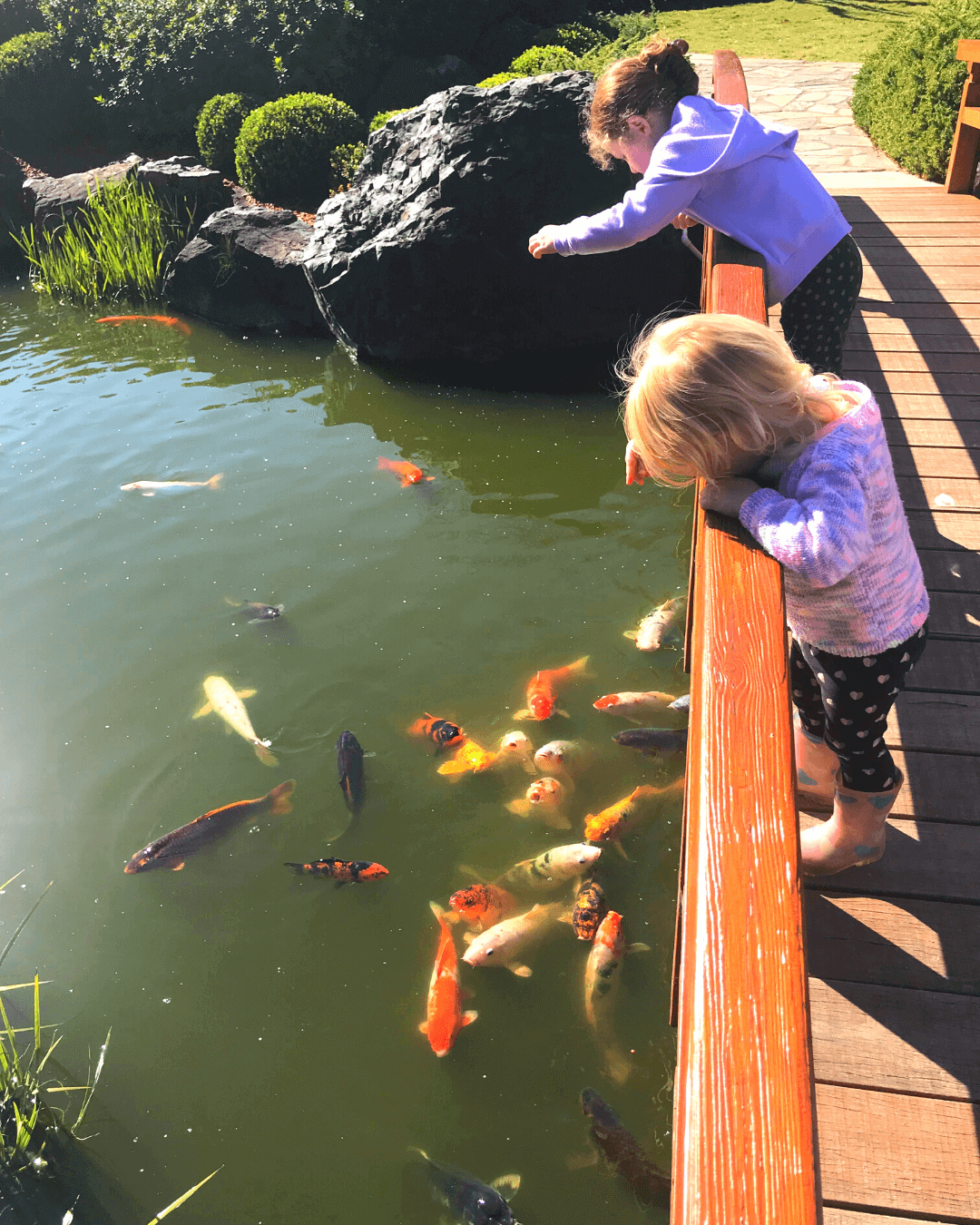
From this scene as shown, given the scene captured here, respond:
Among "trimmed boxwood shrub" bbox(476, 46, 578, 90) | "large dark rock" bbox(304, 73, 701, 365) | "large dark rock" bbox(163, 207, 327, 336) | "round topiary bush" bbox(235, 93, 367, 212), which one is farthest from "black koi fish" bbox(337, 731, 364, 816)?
"trimmed boxwood shrub" bbox(476, 46, 578, 90)

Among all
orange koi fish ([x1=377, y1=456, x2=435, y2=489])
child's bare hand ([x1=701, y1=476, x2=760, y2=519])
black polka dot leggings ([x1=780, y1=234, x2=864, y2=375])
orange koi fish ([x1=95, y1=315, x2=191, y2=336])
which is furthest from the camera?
orange koi fish ([x1=95, y1=315, x2=191, y2=336])

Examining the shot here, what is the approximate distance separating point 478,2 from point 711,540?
15.0 meters

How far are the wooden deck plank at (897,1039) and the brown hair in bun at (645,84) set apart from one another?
3104 mm

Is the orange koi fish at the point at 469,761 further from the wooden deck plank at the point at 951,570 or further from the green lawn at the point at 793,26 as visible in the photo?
the green lawn at the point at 793,26

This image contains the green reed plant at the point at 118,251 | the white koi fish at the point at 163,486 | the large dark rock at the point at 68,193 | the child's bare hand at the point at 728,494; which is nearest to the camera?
the child's bare hand at the point at 728,494

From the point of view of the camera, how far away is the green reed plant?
35.7ft

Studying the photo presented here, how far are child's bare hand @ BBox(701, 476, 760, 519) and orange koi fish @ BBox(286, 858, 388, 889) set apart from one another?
8.56 ft

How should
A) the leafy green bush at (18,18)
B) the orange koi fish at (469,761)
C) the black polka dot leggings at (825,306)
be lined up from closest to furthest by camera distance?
the black polka dot leggings at (825,306) < the orange koi fish at (469,761) < the leafy green bush at (18,18)

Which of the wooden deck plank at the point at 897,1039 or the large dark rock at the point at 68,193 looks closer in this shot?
the wooden deck plank at the point at 897,1039

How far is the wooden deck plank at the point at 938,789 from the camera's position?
276 cm

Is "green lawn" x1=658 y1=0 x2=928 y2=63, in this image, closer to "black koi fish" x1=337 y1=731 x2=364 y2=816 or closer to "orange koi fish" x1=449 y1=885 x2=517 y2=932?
"black koi fish" x1=337 y1=731 x2=364 y2=816

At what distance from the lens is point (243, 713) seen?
488 cm

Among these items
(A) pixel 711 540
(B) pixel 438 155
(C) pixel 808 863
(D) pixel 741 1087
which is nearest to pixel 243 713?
(C) pixel 808 863

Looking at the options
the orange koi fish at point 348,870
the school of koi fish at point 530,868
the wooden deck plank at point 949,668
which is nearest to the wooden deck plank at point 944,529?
the wooden deck plank at point 949,668
